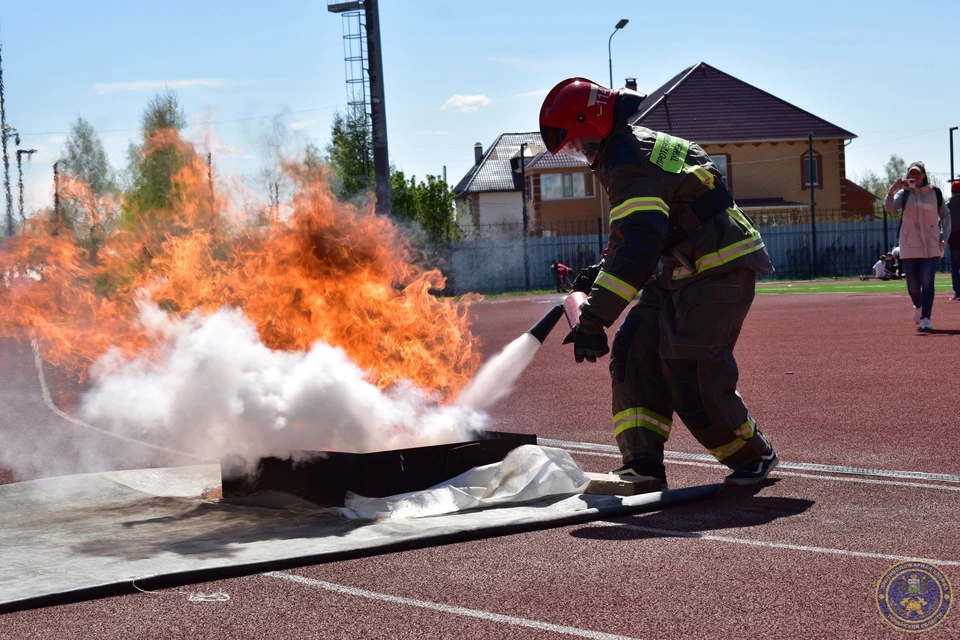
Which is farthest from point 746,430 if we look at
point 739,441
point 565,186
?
point 565,186

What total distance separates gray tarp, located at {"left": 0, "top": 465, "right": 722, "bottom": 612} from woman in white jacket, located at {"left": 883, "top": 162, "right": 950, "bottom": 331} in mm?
9459

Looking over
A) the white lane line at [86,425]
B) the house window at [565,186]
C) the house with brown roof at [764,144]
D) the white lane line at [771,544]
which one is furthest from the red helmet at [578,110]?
the house window at [565,186]

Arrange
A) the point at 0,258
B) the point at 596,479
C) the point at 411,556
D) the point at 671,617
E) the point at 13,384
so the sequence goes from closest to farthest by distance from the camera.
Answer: the point at 671,617
the point at 411,556
the point at 596,479
the point at 0,258
the point at 13,384

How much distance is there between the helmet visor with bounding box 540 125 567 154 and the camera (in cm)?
584

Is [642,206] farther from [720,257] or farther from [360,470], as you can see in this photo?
[360,470]

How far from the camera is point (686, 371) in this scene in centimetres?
564

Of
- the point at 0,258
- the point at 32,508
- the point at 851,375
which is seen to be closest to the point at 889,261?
the point at 851,375

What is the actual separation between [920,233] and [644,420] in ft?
30.6

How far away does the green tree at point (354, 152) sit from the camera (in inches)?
810

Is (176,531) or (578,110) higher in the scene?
(578,110)

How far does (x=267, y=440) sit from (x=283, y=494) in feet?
1.01

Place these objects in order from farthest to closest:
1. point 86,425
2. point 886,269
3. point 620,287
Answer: point 886,269, point 86,425, point 620,287

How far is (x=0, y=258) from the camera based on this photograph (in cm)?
959

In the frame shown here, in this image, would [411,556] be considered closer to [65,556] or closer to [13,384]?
[65,556]
